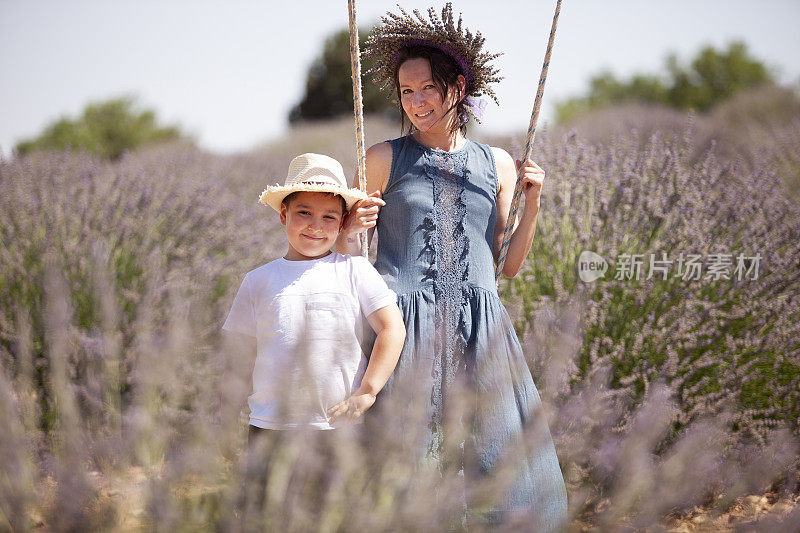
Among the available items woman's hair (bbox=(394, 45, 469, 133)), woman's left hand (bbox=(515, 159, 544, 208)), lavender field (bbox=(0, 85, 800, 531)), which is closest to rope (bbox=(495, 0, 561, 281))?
woman's left hand (bbox=(515, 159, 544, 208))

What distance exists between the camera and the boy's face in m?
1.60

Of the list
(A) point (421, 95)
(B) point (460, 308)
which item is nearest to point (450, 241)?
(B) point (460, 308)

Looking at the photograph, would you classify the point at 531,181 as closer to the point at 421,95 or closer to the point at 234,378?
the point at 421,95

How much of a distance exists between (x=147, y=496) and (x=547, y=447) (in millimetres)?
1090

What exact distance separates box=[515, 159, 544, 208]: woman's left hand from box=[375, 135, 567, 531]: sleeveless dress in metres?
0.10

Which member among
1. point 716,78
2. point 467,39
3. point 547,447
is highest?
point 716,78

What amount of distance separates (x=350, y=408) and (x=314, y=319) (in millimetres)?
217

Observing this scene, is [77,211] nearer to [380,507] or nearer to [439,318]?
[439,318]

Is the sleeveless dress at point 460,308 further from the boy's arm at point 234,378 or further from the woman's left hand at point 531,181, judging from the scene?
the boy's arm at point 234,378

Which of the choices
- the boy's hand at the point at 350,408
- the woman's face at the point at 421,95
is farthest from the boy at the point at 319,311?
the woman's face at the point at 421,95

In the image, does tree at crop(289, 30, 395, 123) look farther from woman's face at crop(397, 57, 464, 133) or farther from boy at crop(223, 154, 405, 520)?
boy at crop(223, 154, 405, 520)

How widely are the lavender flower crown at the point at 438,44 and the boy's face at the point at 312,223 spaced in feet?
1.73

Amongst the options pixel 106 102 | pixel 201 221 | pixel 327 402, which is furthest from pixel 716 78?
pixel 327 402

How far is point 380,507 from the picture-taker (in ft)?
3.45
